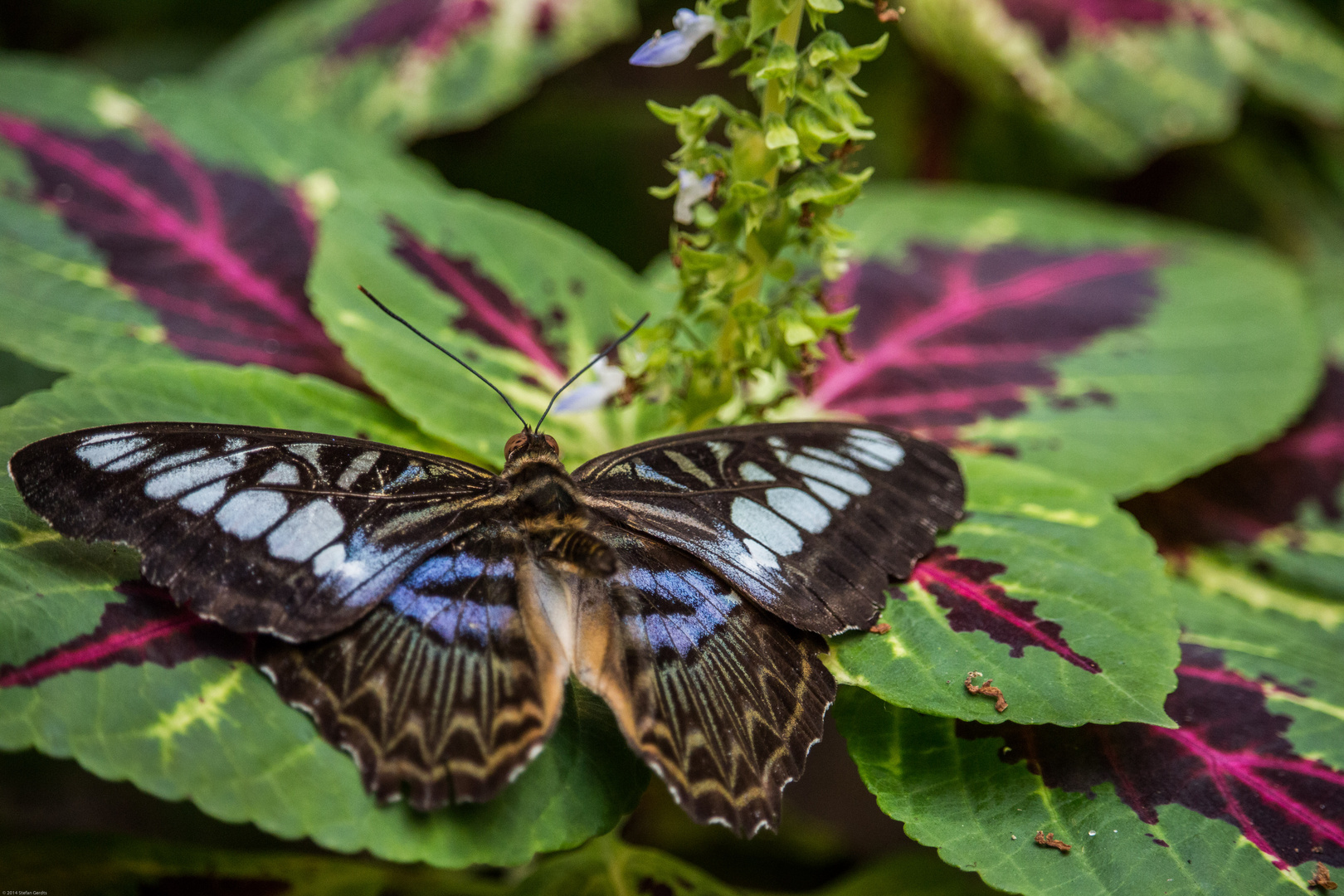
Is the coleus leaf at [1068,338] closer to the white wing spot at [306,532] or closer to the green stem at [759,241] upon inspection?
the green stem at [759,241]

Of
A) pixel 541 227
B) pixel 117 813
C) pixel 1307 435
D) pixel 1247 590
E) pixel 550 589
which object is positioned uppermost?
pixel 541 227

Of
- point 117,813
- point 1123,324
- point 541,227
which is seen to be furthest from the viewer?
point 117,813

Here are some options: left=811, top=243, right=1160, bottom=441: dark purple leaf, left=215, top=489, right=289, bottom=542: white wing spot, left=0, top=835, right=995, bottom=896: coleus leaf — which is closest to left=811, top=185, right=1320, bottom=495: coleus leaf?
left=811, top=243, right=1160, bottom=441: dark purple leaf

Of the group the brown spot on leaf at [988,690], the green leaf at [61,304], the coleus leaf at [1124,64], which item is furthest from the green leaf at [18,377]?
the coleus leaf at [1124,64]

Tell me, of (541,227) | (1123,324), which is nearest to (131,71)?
(541,227)

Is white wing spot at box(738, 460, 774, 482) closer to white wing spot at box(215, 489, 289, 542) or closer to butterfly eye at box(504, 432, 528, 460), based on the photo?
butterfly eye at box(504, 432, 528, 460)

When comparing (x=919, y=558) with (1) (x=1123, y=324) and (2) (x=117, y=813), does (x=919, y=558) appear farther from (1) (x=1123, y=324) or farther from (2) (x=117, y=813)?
(2) (x=117, y=813)
